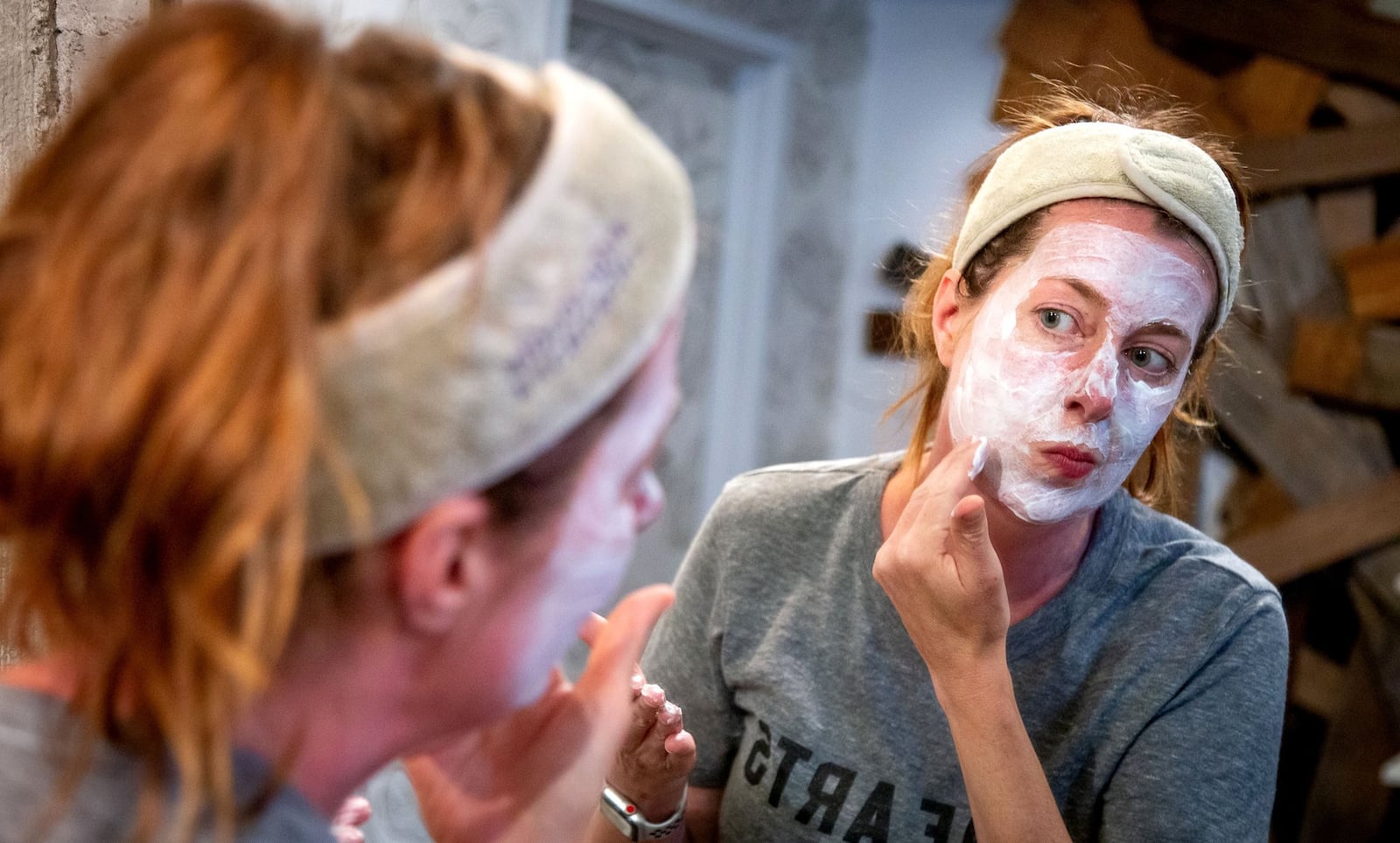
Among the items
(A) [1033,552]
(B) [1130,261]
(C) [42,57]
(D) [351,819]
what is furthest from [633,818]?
(C) [42,57]

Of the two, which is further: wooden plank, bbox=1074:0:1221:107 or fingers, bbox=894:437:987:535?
wooden plank, bbox=1074:0:1221:107

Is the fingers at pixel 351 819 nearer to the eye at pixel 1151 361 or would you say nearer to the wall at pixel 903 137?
the eye at pixel 1151 361

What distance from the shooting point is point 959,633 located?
87 centimetres

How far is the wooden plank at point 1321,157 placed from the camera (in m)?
2.11

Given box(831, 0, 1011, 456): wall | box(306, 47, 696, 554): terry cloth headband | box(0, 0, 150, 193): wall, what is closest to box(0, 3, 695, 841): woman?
box(306, 47, 696, 554): terry cloth headband

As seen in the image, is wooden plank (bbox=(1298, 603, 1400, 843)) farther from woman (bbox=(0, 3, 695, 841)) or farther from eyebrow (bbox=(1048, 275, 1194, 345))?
woman (bbox=(0, 3, 695, 841))

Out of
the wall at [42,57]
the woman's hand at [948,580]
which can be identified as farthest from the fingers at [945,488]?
the wall at [42,57]

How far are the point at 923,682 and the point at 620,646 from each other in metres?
0.43

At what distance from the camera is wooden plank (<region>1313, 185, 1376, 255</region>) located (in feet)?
7.07

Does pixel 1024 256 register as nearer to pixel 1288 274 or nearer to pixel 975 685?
pixel 975 685

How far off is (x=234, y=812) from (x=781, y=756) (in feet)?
1.97

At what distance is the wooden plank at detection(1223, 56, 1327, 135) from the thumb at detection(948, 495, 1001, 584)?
172 centimetres

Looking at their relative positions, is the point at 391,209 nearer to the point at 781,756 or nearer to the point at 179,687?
the point at 179,687

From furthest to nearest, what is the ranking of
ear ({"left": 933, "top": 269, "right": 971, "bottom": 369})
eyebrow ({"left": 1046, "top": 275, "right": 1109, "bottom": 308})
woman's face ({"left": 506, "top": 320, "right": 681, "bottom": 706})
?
ear ({"left": 933, "top": 269, "right": 971, "bottom": 369})
eyebrow ({"left": 1046, "top": 275, "right": 1109, "bottom": 308})
woman's face ({"left": 506, "top": 320, "right": 681, "bottom": 706})
